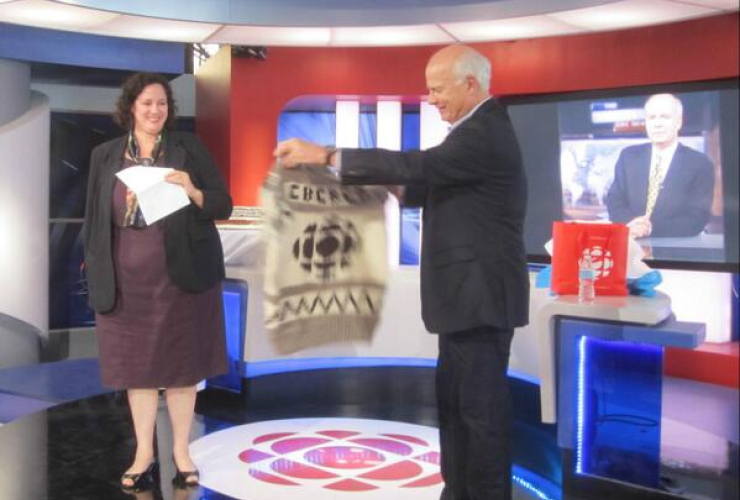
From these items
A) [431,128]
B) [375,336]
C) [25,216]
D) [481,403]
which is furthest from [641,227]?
[25,216]

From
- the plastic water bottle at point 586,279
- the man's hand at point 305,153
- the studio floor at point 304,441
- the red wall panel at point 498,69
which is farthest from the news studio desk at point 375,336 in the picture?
the man's hand at point 305,153

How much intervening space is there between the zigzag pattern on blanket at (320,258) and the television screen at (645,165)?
9.18 ft

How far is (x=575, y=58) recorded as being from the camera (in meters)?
5.56

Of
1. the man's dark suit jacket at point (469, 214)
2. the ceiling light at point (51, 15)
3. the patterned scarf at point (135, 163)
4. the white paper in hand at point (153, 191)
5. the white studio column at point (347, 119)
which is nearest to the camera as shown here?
the man's dark suit jacket at point (469, 214)

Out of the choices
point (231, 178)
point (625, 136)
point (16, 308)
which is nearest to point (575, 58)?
point (625, 136)

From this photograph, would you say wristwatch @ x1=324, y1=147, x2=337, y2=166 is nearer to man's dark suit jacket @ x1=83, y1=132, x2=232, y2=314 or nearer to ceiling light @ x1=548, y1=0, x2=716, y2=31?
man's dark suit jacket @ x1=83, y1=132, x2=232, y2=314

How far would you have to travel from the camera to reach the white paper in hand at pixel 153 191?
9.33 feet

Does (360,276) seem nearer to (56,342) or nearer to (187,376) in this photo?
(187,376)

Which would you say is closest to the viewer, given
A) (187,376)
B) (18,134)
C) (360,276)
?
(360,276)

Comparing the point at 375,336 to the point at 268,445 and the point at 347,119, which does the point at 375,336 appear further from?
the point at 347,119

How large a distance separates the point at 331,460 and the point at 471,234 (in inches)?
66.7

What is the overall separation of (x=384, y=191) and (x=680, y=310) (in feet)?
10.9

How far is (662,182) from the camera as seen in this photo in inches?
210

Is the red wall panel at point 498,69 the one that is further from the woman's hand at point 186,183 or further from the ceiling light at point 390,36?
the woman's hand at point 186,183
